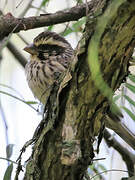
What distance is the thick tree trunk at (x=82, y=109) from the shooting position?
1.32 m

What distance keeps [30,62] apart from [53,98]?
118cm

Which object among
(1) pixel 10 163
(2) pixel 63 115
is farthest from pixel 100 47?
(1) pixel 10 163

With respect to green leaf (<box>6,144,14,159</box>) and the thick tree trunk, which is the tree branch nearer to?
green leaf (<box>6,144,14,159</box>)

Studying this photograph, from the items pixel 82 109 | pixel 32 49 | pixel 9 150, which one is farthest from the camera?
pixel 32 49

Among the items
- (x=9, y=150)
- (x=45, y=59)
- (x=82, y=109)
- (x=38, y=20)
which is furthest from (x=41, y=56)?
(x=82, y=109)

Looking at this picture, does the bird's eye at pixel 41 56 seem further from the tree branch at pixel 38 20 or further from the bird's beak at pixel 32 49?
the tree branch at pixel 38 20

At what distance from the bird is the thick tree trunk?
0.96m

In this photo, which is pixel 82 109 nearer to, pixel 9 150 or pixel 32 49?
pixel 9 150

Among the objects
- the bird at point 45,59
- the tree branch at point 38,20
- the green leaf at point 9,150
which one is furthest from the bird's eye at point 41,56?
the green leaf at point 9,150

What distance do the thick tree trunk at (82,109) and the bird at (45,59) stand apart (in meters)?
0.96

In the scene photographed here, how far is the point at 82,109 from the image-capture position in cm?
150

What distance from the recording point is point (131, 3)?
1.25m

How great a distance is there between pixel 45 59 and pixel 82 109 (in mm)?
1325

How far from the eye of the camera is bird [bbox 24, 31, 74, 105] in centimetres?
265
